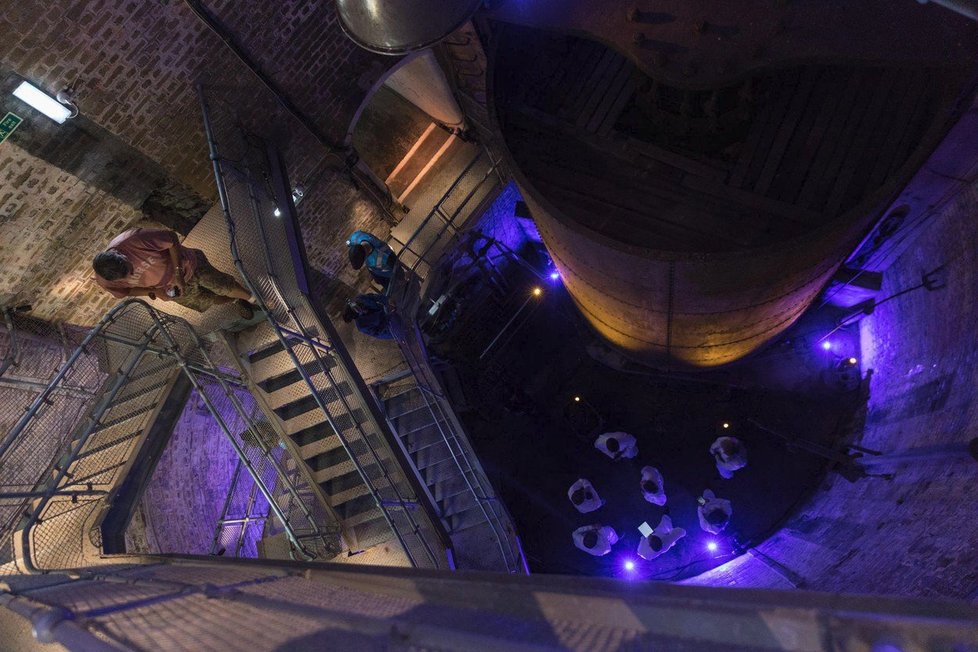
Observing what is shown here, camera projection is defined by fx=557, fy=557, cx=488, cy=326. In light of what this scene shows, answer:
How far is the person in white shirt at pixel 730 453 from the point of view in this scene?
28.2 feet

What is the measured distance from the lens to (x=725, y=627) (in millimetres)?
1936

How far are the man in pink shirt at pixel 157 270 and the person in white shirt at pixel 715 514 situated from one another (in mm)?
7490

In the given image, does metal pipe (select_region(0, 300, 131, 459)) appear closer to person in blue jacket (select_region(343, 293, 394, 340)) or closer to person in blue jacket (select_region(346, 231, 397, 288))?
person in blue jacket (select_region(343, 293, 394, 340))

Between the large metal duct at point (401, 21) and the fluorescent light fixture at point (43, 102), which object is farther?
the fluorescent light fixture at point (43, 102)

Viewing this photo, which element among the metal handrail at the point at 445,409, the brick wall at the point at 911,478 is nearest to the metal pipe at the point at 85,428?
the metal handrail at the point at 445,409

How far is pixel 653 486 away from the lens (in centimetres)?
880

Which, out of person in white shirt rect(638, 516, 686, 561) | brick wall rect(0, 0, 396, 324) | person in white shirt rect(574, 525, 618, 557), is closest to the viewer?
brick wall rect(0, 0, 396, 324)

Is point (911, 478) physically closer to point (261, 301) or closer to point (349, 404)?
point (349, 404)

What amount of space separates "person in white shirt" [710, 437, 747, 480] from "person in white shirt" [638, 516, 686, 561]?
1.25m

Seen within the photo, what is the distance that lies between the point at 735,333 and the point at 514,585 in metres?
5.29

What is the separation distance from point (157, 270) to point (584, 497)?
680 centimetres

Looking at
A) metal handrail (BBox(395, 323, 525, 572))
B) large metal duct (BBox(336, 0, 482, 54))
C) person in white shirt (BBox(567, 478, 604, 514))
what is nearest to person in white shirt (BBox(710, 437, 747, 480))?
person in white shirt (BBox(567, 478, 604, 514))

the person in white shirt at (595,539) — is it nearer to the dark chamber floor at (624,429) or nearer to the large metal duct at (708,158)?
the dark chamber floor at (624,429)

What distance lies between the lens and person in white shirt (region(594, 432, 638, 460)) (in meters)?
9.04
